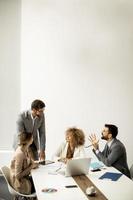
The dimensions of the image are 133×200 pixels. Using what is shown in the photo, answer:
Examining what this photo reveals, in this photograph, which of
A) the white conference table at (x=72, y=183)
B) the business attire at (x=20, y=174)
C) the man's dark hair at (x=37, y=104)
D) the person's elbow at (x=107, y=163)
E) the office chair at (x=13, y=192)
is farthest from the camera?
the man's dark hair at (x=37, y=104)

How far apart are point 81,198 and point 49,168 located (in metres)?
1.31

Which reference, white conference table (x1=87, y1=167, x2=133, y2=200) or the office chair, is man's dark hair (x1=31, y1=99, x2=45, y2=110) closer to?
the office chair

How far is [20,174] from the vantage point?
369 cm

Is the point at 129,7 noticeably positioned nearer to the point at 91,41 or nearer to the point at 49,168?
the point at 91,41

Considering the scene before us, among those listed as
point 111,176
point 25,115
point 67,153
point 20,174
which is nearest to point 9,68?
point 25,115

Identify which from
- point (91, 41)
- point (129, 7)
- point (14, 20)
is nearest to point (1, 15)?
point (14, 20)

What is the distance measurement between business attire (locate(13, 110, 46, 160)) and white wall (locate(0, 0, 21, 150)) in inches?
47.0

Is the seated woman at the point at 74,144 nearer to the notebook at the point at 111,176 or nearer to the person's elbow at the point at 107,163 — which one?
the person's elbow at the point at 107,163

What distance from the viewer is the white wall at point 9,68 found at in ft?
20.1

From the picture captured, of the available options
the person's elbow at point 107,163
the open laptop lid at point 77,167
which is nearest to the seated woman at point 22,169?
the open laptop lid at point 77,167

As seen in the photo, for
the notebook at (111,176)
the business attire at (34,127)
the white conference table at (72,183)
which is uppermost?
the business attire at (34,127)

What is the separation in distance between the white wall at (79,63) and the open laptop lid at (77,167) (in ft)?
7.61

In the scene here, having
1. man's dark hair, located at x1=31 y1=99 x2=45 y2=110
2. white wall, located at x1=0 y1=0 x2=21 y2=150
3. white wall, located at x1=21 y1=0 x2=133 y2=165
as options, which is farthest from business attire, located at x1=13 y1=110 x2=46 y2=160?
white wall, located at x1=0 y1=0 x2=21 y2=150

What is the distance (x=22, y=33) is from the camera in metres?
6.03
